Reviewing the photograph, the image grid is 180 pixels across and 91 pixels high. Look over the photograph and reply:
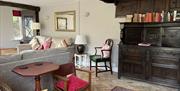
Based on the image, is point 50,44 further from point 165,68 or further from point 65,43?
point 165,68

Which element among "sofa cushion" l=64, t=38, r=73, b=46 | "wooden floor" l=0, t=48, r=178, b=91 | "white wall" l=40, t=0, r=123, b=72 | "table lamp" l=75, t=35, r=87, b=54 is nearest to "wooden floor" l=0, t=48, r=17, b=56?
"white wall" l=40, t=0, r=123, b=72

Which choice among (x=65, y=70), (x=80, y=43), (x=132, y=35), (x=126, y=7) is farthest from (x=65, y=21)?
(x=65, y=70)

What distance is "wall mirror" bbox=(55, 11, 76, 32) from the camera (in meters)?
5.73

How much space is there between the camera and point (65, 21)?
5.96 metres

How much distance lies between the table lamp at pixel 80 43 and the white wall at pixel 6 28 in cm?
397

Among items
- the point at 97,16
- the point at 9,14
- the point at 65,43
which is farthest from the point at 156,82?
the point at 9,14

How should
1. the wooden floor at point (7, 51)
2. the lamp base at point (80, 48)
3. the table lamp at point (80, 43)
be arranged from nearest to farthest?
the table lamp at point (80, 43)
the lamp base at point (80, 48)
the wooden floor at point (7, 51)

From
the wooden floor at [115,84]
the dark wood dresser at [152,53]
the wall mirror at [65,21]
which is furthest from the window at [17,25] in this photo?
the dark wood dresser at [152,53]

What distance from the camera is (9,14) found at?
747cm

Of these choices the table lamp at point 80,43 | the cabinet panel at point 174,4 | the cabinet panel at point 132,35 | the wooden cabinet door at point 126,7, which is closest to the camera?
the cabinet panel at point 174,4

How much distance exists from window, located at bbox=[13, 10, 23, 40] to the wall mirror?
2552mm

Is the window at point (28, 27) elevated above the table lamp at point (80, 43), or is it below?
above

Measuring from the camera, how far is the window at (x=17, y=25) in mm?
7684

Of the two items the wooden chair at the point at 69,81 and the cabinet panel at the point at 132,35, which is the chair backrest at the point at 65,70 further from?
the cabinet panel at the point at 132,35
